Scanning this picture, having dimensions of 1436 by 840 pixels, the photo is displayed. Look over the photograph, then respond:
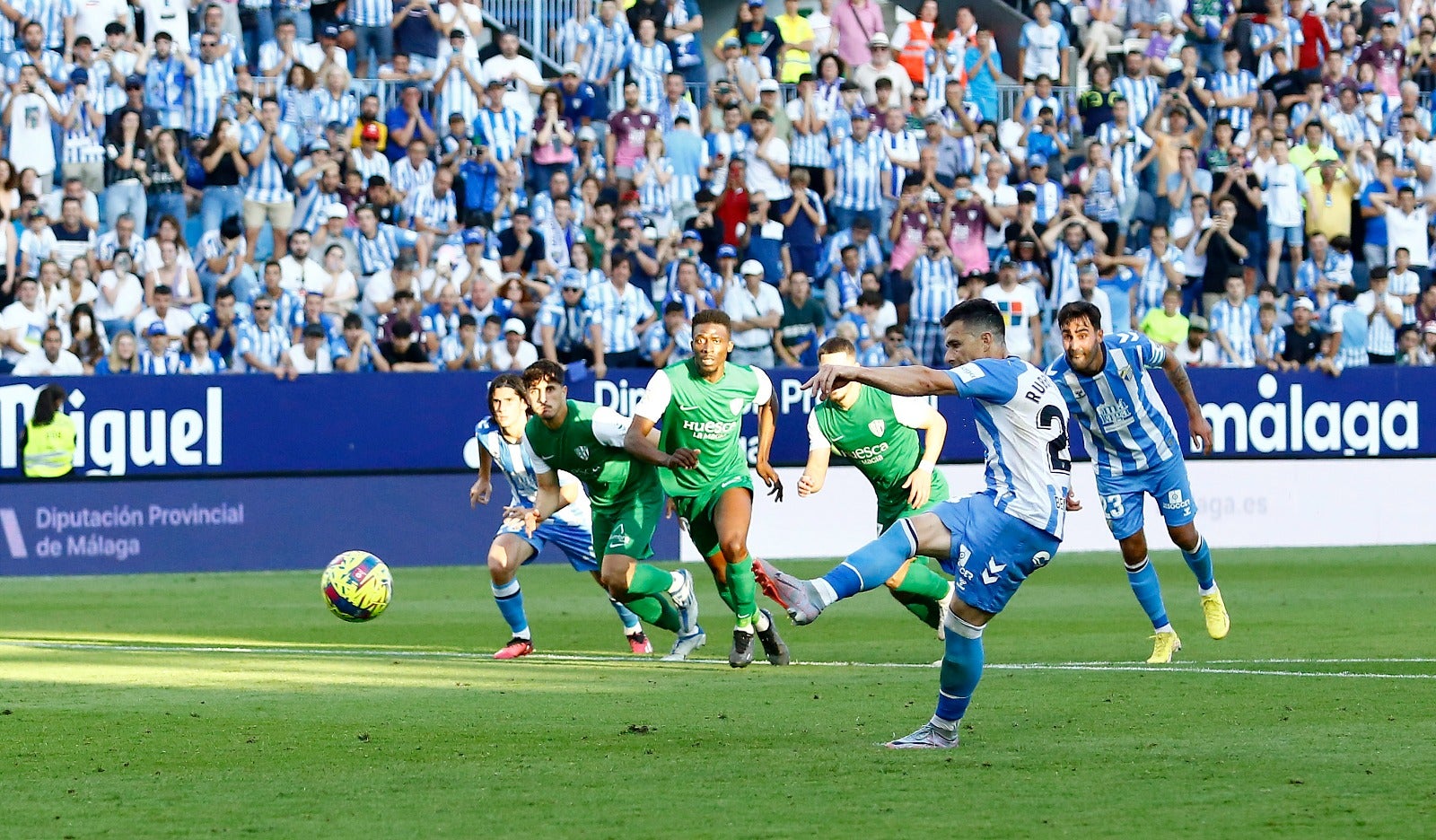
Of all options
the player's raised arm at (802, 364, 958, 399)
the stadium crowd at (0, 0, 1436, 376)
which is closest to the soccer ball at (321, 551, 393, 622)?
the player's raised arm at (802, 364, 958, 399)

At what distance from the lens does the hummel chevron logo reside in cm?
834

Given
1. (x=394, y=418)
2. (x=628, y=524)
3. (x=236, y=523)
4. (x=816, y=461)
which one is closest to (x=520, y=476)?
(x=628, y=524)

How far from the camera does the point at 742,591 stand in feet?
39.0

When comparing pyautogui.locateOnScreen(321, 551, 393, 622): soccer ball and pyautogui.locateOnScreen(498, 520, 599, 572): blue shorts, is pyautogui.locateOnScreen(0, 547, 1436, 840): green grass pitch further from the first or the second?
pyautogui.locateOnScreen(498, 520, 599, 572): blue shorts

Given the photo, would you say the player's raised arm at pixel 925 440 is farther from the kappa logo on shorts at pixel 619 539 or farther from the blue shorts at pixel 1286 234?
the blue shorts at pixel 1286 234

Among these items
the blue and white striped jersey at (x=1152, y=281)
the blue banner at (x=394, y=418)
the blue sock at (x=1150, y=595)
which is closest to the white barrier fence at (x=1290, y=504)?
the blue banner at (x=394, y=418)

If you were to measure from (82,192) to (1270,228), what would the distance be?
550 inches

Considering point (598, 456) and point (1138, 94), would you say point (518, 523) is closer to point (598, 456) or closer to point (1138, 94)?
point (598, 456)

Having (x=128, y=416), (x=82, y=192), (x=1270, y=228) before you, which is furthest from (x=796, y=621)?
(x=1270, y=228)

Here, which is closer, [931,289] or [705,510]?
[705,510]

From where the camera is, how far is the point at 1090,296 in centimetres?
2409

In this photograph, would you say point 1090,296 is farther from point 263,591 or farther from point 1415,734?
point 1415,734

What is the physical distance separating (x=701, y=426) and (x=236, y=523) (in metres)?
9.83

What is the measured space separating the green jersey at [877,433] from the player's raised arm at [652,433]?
1236 millimetres
